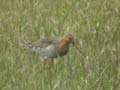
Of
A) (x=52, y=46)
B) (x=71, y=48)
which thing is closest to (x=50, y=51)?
(x=52, y=46)

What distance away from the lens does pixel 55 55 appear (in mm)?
6621

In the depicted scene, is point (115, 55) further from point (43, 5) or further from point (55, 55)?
point (43, 5)

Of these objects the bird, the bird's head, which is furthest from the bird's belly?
the bird's head

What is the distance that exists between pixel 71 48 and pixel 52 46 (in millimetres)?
304

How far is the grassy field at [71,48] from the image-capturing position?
5.67 metres

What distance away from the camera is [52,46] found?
6789 millimetres

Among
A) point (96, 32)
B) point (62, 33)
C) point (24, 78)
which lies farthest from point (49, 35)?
point (24, 78)

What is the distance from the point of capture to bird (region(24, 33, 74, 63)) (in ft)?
21.8

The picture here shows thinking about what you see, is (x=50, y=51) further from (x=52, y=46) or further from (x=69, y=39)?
(x=69, y=39)

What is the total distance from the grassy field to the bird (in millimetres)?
67

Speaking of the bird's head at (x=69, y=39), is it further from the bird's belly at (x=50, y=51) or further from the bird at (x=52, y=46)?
the bird's belly at (x=50, y=51)

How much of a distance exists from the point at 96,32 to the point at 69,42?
296 mm

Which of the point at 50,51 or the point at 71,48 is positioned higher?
the point at 50,51

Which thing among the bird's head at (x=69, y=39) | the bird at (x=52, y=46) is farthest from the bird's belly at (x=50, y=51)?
the bird's head at (x=69, y=39)
